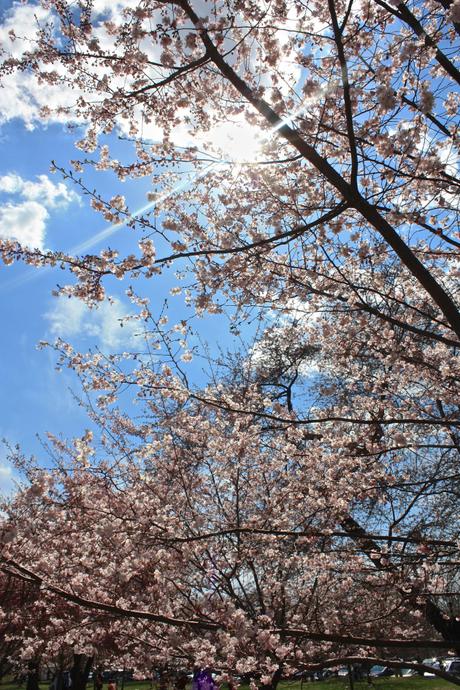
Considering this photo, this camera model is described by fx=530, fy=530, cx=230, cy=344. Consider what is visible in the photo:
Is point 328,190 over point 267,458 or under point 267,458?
over

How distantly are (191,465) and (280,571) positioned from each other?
5.57 ft

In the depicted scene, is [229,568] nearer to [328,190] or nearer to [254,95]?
A: [328,190]

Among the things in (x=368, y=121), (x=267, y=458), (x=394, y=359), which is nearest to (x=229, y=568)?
(x=267, y=458)

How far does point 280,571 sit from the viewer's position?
654 cm

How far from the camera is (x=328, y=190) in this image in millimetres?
5172

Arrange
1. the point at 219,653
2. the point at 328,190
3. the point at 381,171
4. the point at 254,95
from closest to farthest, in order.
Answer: the point at 254,95 < the point at 219,653 < the point at 381,171 < the point at 328,190

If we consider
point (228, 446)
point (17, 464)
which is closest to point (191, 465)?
point (228, 446)

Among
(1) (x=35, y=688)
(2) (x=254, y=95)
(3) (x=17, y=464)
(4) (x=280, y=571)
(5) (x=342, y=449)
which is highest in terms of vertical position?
(3) (x=17, y=464)

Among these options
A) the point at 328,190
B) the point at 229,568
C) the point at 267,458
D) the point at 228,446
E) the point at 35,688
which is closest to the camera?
the point at 328,190

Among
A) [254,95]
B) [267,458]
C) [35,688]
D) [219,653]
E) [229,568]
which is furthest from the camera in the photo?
[35,688]

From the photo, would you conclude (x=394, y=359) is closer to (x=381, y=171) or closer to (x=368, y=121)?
(x=381, y=171)

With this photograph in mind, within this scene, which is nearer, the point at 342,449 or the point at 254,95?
Answer: the point at 254,95

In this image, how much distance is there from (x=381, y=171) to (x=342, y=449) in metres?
3.20

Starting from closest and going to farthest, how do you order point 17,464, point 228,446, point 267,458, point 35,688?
point 228,446 < point 267,458 < point 17,464 < point 35,688
